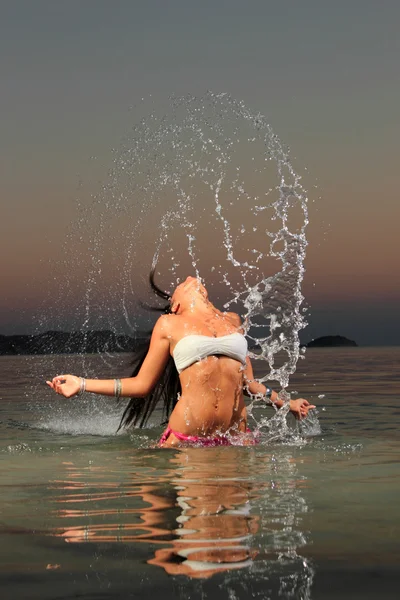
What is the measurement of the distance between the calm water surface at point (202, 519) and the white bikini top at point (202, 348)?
0.79 metres

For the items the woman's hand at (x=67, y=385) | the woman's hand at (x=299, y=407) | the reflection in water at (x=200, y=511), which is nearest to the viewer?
the reflection in water at (x=200, y=511)

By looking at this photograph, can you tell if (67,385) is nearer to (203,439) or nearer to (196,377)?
(196,377)

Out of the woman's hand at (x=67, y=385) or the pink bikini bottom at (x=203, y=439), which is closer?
the woman's hand at (x=67, y=385)

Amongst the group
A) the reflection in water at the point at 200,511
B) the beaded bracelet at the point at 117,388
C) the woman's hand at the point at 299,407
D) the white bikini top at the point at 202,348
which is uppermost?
the white bikini top at the point at 202,348

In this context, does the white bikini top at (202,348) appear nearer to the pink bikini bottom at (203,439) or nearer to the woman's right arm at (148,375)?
the woman's right arm at (148,375)

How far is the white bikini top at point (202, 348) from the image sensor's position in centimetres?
873

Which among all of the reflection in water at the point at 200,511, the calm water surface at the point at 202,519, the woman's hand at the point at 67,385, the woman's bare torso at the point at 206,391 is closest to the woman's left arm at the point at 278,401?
the calm water surface at the point at 202,519

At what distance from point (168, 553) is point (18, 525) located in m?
1.27

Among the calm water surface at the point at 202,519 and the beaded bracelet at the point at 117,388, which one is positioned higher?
the beaded bracelet at the point at 117,388

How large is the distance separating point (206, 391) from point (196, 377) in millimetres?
152

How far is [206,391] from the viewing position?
8742 millimetres

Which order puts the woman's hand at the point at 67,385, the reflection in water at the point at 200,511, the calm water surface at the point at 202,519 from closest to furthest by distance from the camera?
1. the calm water surface at the point at 202,519
2. the reflection in water at the point at 200,511
3. the woman's hand at the point at 67,385

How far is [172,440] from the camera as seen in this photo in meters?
8.91

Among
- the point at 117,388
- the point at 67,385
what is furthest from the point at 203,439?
the point at 67,385
